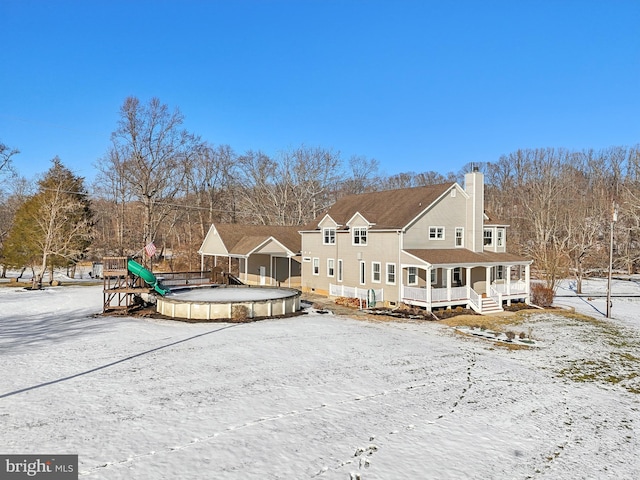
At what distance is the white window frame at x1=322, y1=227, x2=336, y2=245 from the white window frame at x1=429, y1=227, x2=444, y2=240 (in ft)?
20.6

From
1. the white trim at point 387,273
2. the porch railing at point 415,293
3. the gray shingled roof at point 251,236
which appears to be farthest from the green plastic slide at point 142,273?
the porch railing at point 415,293

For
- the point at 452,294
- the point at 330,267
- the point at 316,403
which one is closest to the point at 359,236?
the point at 330,267

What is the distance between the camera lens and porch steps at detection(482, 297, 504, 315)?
22.8m

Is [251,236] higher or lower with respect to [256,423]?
higher

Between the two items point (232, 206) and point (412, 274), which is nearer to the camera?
point (412, 274)

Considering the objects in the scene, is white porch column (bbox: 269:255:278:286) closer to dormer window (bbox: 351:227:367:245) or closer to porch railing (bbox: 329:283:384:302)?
porch railing (bbox: 329:283:384:302)

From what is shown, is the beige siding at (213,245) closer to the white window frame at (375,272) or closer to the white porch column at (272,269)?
the white porch column at (272,269)

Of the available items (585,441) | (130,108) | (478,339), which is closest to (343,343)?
(478,339)

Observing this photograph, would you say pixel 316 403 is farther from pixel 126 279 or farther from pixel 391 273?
pixel 126 279

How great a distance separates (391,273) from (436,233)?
11.8 ft

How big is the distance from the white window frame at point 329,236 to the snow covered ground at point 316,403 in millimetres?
10796

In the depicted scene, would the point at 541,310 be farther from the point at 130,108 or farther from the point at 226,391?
the point at 130,108

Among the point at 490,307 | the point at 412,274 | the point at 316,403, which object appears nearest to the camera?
the point at 316,403

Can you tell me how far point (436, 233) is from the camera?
2495 centimetres
